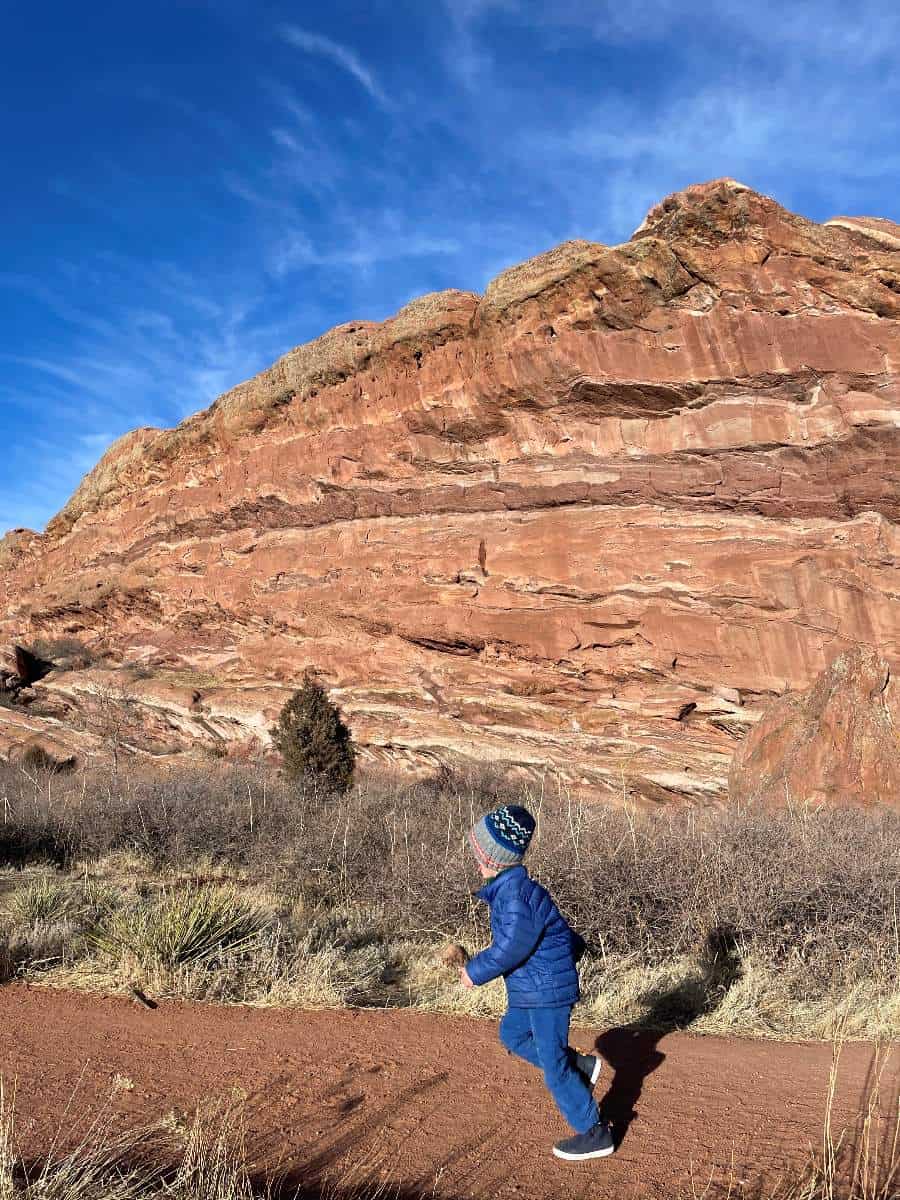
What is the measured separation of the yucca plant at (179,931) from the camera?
5.85 m

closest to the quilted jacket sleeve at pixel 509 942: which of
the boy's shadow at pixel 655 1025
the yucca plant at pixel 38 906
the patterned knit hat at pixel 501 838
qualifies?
the patterned knit hat at pixel 501 838

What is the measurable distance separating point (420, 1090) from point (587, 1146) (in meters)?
1.04

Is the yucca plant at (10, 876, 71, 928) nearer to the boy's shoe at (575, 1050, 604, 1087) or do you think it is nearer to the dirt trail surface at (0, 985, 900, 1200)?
the dirt trail surface at (0, 985, 900, 1200)

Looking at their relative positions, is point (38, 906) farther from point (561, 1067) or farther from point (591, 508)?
point (591, 508)

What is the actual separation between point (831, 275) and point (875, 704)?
778 centimetres

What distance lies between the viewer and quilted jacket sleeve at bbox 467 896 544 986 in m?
3.50

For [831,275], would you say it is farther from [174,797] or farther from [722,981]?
[174,797]

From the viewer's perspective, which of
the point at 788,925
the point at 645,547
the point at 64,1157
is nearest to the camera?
the point at 64,1157

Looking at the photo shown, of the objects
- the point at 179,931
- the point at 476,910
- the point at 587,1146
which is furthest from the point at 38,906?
the point at 587,1146

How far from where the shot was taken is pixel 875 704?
15.1m

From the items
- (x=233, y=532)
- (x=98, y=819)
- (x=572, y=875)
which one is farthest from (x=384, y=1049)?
(x=233, y=532)

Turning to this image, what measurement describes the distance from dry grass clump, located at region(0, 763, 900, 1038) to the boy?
2.52 metres

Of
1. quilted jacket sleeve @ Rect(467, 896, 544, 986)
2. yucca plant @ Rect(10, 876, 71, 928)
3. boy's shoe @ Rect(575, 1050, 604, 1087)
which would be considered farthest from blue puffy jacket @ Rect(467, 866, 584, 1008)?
yucca plant @ Rect(10, 876, 71, 928)

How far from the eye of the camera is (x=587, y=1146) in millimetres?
3396
